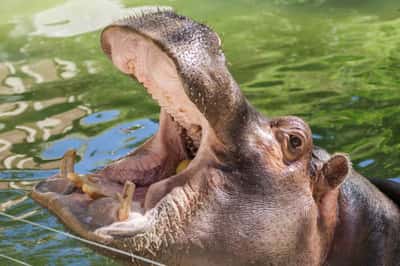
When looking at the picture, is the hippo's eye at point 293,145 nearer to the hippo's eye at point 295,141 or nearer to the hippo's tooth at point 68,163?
the hippo's eye at point 295,141

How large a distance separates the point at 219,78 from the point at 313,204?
673 mm

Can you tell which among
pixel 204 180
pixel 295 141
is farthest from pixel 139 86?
pixel 204 180

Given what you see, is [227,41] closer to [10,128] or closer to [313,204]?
[10,128]

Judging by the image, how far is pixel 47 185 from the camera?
3.71 meters

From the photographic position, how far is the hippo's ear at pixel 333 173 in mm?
3598

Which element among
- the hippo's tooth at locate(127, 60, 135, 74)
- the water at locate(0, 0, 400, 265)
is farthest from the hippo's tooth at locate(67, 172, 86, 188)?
the water at locate(0, 0, 400, 265)

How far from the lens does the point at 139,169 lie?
12.3ft

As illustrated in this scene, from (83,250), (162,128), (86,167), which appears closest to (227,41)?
(86,167)

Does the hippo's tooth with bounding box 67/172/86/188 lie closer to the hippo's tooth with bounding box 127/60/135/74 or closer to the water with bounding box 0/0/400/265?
the hippo's tooth with bounding box 127/60/135/74

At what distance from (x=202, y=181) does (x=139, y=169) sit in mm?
386

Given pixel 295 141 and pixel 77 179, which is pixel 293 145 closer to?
pixel 295 141

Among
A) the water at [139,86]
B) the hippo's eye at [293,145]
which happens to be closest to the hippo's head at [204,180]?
the hippo's eye at [293,145]

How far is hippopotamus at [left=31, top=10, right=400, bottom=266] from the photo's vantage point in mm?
3320

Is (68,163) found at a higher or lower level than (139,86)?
higher
